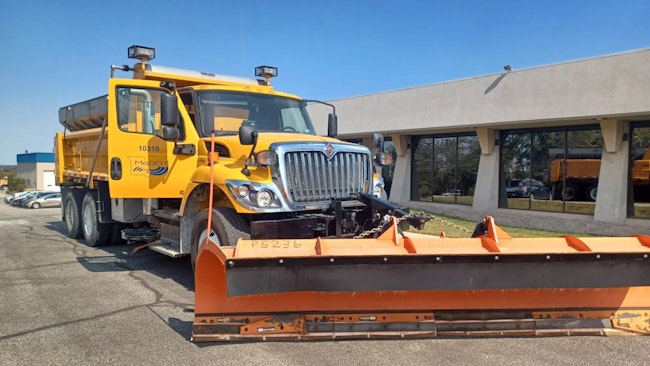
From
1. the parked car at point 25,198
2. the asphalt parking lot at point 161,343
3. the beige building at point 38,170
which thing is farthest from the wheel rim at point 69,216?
the beige building at point 38,170

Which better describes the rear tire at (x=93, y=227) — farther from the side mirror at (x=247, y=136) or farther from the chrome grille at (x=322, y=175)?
the chrome grille at (x=322, y=175)

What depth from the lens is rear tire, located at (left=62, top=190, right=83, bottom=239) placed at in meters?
10.9

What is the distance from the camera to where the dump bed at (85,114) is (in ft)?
28.1

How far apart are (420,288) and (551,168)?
43.1ft

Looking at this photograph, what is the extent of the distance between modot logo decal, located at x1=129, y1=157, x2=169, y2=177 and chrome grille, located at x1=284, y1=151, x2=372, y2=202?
98.2 inches

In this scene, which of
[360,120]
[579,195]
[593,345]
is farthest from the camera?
[360,120]

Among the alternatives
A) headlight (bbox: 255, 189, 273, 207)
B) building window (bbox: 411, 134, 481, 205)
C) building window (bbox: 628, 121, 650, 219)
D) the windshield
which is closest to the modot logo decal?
the windshield

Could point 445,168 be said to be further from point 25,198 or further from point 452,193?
point 25,198

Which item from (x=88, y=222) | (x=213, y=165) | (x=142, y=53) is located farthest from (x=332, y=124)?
(x=88, y=222)

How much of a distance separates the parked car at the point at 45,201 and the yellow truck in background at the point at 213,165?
90.6ft

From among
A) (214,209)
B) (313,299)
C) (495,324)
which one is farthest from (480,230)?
(214,209)

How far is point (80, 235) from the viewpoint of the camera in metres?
11.2

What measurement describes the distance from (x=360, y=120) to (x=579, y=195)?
343 inches

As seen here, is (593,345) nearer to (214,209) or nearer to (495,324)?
(495,324)
